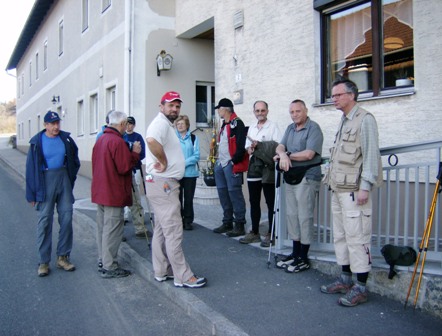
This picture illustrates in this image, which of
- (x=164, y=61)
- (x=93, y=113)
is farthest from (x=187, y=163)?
(x=93, y=113)

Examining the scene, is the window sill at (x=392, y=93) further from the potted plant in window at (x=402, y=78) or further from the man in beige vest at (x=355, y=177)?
the man in beige vest at (x=355, y=177)

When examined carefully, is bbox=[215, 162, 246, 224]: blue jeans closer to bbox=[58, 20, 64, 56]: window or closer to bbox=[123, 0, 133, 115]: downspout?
bbox=[123, 0, 133, 115]: downspout

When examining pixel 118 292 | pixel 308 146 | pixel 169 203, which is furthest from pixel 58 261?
pixel 308 146

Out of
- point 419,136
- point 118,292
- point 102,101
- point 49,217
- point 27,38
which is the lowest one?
point 118,292

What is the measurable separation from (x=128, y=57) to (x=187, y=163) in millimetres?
5456

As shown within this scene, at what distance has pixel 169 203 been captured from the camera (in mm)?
4562

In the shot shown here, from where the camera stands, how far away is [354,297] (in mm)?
4023

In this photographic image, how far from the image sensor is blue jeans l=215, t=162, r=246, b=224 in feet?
21.3

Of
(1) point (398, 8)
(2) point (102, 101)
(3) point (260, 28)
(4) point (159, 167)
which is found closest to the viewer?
(4) point (159, 167)

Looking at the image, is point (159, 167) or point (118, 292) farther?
point (118, 292)

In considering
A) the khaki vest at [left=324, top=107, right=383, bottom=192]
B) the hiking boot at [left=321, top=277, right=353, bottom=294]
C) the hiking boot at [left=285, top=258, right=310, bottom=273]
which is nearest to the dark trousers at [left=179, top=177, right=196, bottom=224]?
the hiking boot at [left=285, top=258, right=310, bottom=273]

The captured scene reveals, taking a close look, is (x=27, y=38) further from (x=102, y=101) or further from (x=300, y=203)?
(x=300, y=203)

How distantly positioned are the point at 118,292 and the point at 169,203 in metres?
1.22

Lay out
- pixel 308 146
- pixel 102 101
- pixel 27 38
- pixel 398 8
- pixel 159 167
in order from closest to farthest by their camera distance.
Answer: pixel 159 167, pixel 308 146, pixel 398 8, pixel 102 101, pixel 27 38
